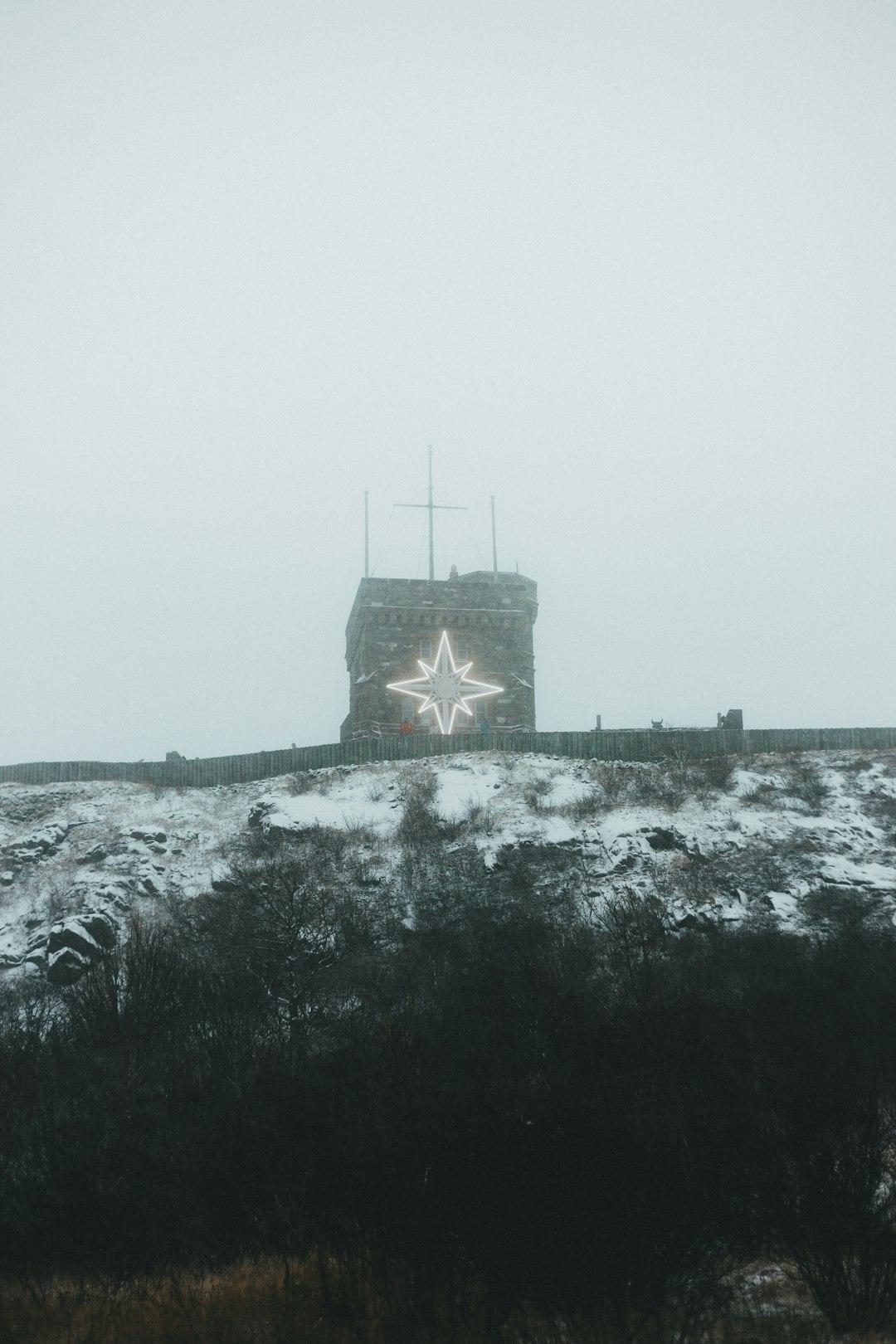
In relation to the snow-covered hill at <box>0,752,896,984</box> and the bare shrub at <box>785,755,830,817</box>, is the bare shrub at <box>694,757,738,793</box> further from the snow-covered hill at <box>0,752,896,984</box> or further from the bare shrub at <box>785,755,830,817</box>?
the bare shrub at <box>785,755,830,817</box>

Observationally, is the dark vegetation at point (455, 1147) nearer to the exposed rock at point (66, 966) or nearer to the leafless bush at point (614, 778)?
the exposed rock at point (66, 966)

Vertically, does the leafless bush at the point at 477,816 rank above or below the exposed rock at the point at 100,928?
above

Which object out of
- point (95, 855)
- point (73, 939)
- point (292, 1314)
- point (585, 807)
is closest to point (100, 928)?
point (73, 939)

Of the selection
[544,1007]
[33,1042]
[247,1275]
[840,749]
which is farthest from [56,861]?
[840,749]

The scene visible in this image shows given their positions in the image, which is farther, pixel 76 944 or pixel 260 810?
pixel 260 810

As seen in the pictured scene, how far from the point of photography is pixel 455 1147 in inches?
715

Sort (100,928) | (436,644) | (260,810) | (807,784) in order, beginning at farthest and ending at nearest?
1. (436,644)
2. (260,810)
3. (807,784)
4. (100,928)

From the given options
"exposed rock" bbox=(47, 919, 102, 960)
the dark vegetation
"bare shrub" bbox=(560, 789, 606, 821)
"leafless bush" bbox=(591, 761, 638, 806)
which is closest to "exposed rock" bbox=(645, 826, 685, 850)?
"bare shrub" bbox=(560, 789, 606, 821)

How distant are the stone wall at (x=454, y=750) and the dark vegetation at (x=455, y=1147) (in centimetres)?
1786

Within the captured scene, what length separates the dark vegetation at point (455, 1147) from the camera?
15906 mm

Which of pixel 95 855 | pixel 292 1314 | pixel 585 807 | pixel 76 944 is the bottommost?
pixel 292 1314

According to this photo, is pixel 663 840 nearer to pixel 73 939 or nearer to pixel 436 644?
pixel 73 939

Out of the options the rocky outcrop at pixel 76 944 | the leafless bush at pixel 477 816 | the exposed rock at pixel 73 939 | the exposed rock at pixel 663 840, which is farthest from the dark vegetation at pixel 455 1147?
the leafless bush at pixel 477 816

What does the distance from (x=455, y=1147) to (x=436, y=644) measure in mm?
40889
